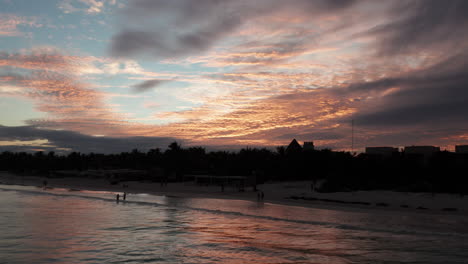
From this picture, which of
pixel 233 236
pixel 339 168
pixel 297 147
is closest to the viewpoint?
pixel 233 236

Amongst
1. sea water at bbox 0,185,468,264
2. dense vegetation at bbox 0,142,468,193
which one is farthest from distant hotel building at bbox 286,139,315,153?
sea water at bbox 0,185,468,264

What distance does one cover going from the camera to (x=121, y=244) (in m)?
18.3

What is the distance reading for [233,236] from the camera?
1981 cm

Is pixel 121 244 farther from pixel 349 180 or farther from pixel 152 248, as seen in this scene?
pixel 349 180

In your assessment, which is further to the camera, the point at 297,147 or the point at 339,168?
the point at 297,147

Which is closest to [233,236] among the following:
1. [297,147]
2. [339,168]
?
[339,168]

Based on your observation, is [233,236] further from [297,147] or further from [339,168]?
[297,147]

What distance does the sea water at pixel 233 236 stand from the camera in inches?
623

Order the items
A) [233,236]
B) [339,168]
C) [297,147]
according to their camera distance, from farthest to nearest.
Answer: [297,147]
[339,168]
[233,236]

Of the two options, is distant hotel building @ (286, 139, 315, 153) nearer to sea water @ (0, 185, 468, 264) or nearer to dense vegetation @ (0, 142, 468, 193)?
dense vegetation @ (0, 142, 468, 193)

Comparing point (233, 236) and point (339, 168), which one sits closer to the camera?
point (233, 236)

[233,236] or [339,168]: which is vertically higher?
[339,168]

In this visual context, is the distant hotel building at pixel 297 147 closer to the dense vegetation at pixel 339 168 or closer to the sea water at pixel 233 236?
the dense vegetation at pixel 339 168

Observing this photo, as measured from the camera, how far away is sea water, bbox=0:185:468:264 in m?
15.8
